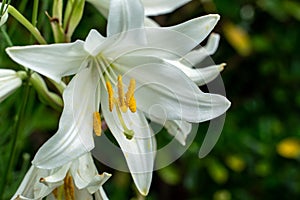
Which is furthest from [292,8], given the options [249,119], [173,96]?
[173,96]

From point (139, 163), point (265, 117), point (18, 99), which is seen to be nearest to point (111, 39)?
point (139, 163)

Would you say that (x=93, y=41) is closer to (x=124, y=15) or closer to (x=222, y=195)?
(x=124, y=15)

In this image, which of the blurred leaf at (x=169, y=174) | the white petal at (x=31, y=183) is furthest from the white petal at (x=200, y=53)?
the blurred leaf at (x=169, y=174)

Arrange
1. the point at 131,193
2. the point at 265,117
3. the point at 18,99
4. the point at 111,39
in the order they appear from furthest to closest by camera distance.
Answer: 1. the point at 265,117
2. the point at 131,193
3. the point at 18,99
4. the point at 111,39

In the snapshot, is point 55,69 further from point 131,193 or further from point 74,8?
point 131,193

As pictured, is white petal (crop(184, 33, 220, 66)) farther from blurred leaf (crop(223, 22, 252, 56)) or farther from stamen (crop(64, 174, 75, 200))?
blurred leaf (crop(223, 22, 252, 56))

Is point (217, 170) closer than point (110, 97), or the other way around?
point (110, 97)
